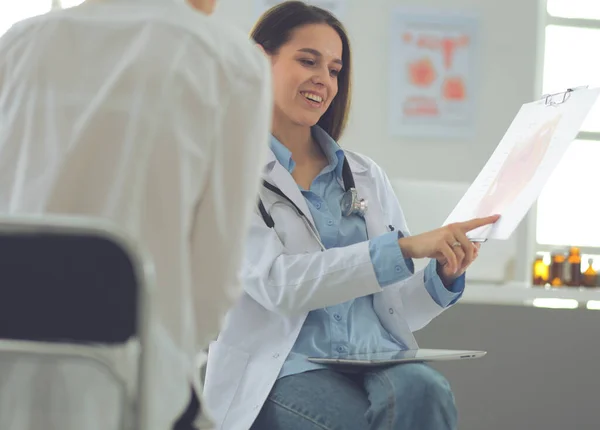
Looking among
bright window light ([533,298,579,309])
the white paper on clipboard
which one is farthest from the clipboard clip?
bright window light ([533,298,579,309])

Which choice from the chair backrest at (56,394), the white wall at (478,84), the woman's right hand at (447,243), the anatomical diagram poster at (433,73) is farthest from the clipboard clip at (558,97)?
the anatomical diagram poster at (433,73)

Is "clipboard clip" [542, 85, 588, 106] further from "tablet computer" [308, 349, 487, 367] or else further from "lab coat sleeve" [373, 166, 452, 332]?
"tablet computer" [308, 349, 487, 367]

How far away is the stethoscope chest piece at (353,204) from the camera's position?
1.86m

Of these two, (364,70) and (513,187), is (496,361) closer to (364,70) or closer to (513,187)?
(513,187)

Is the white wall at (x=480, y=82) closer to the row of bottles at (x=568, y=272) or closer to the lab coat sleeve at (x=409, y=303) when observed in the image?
the row of bottles at (x=568, y=272)

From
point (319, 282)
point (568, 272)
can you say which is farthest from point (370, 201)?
point (568, 272)

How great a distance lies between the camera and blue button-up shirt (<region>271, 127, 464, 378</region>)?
1.67 m

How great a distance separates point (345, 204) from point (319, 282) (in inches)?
10.6

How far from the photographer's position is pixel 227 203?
1093 millimetres

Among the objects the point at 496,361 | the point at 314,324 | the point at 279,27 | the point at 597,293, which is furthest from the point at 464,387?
the point at 279,27

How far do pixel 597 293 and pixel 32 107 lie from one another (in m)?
2.17

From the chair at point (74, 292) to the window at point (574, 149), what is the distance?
184 inches

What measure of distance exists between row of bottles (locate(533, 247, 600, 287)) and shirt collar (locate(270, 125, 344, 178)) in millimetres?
1733

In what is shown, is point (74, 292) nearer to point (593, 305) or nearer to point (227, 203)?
point (227, 203)
